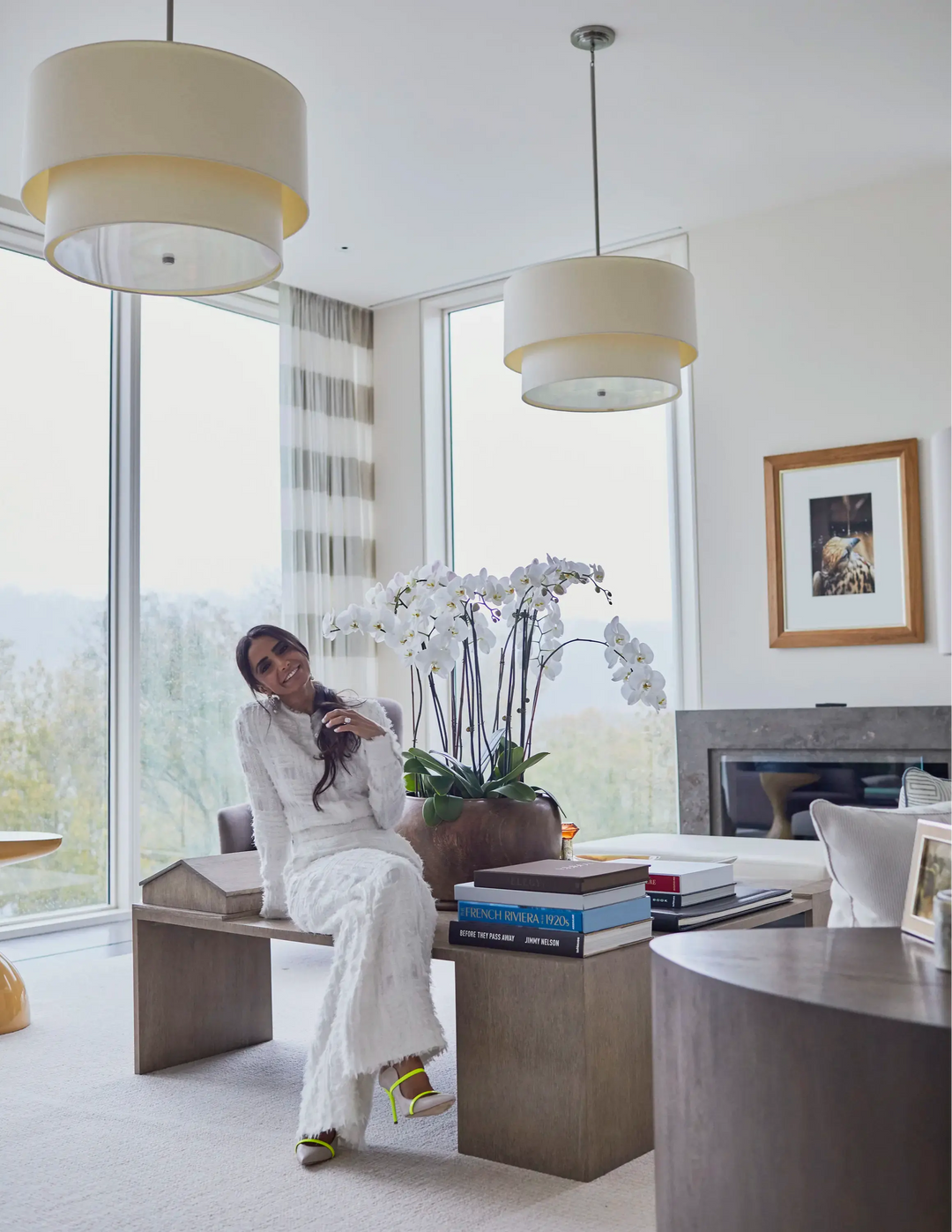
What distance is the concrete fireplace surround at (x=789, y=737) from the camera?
4.75m

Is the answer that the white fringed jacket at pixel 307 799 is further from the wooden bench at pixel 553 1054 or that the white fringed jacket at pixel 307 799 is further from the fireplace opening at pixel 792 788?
the fireplace opening at pixel 792 788

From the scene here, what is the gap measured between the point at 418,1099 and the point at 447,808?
23.0 inches

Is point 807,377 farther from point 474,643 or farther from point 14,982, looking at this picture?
point 14,982

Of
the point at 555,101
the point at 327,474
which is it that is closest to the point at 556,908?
the point at 555,101

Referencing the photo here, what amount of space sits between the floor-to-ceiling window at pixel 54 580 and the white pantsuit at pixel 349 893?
255cm

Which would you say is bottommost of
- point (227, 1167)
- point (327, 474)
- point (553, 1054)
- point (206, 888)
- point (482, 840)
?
point (227, 1167)

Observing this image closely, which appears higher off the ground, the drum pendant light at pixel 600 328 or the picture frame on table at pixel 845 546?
the drum pendant light at pixel 600 328

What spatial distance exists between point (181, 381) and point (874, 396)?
3.13m

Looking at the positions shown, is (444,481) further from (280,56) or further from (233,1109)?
(233,1109)

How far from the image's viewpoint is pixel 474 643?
268 centimetres

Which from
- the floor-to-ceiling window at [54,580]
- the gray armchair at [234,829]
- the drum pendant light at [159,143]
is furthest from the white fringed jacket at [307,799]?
the floor-to-ceiling window at [54,580]

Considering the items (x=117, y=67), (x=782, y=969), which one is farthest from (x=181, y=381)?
(x=782, y=969)

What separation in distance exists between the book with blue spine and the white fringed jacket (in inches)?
14.9

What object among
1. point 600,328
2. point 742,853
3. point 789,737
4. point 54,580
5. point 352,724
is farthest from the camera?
point 54,580
